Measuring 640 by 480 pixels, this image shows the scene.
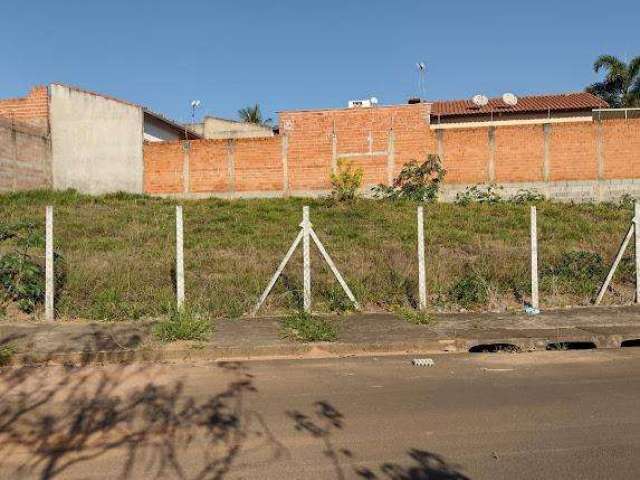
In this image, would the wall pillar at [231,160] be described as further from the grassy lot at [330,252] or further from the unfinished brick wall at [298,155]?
the grassy lot at [330,252]

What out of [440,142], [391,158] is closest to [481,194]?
[440,142]

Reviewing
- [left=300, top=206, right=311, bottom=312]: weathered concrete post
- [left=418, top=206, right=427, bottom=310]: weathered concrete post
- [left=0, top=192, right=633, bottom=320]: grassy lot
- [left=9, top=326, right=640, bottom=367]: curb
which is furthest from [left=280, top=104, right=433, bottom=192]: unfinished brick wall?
[left=9, top=326, right=640, bottom=367]: curb

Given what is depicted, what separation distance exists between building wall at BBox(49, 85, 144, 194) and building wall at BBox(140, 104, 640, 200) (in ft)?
2.56

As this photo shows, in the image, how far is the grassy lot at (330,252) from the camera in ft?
28.7

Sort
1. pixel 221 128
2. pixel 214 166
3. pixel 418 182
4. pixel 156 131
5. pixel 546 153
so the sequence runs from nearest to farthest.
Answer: pixel 546 153 → pixel 418 182 → pixel 214 166 → pixel 156 131 → pixel 221 128

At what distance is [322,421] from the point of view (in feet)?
13.8

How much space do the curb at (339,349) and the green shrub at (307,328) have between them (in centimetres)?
22

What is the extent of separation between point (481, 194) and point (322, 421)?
54.5 feet

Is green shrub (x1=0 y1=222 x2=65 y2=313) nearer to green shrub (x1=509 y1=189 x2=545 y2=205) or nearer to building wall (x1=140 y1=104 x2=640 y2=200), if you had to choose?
building wall (x1=140 y1=104 x2=640 y2=200)

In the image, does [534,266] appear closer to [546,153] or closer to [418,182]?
[418,182]

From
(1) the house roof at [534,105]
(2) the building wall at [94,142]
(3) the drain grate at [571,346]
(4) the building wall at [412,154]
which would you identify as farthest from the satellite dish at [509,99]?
(3) the drain grate at [571,346]

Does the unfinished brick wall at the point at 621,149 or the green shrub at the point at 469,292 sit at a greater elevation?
the unfinished brick wall at the point at 621,149

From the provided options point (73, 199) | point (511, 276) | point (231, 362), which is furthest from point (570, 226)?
point (73, 199)

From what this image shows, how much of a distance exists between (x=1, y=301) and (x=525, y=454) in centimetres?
Answer: 728
